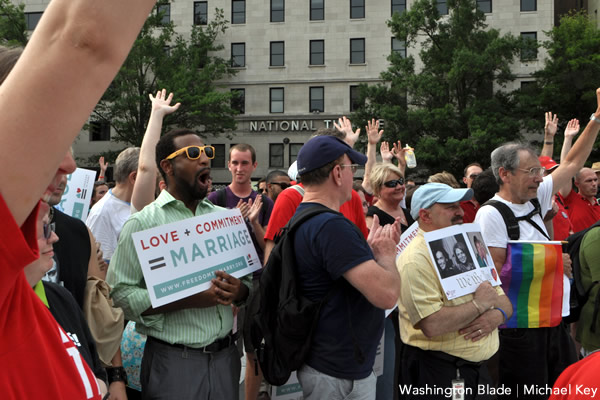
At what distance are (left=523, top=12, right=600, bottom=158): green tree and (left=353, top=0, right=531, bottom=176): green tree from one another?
→ 2.15m

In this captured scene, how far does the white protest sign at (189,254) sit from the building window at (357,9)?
38.2 meters

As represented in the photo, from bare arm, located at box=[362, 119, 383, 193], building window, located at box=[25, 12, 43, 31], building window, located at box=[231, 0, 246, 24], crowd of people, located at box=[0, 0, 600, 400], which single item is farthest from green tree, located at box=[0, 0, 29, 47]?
crowd of people, located at box=[0, 0, 600, 400]

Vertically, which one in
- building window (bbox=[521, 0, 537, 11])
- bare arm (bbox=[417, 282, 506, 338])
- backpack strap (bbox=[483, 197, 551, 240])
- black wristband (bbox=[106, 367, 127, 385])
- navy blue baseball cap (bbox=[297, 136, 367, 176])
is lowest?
black wristband (bbox=[106, 367, 127, 385])

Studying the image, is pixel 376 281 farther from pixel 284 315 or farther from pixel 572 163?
pixel 572 163

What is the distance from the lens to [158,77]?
35.0 meters

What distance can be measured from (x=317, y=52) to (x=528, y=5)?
1495cm

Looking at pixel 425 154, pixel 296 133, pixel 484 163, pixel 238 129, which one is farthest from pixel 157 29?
pixel 484 163

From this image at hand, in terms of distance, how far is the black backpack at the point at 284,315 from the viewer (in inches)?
119

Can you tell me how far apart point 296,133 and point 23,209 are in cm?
3894

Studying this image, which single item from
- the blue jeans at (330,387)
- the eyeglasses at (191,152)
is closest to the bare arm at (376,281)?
the blue jeans at (330,387)

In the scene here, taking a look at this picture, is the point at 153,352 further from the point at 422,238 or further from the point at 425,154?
the point at 425,154

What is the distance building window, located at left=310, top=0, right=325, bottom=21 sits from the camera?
39.5 meters

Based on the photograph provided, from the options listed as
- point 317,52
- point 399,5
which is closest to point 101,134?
point 317,52

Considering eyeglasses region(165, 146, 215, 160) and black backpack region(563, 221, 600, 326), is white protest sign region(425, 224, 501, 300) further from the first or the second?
eyeglasses region(165, 146, 215, 160)
